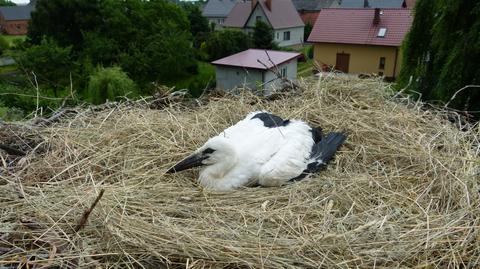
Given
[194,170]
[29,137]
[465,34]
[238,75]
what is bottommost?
[238,75]

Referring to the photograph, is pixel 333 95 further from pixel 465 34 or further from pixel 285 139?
pixel 465 34

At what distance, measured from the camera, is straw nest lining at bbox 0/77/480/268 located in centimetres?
149

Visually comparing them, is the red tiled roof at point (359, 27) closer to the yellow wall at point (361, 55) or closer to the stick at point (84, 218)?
the yellow wall at point (361, 55)

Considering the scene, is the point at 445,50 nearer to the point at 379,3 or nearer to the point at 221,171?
the point at 221,171

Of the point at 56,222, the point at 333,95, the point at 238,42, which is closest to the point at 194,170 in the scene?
the point at 56,222

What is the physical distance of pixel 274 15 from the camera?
25188 mm

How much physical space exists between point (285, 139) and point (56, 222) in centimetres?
135

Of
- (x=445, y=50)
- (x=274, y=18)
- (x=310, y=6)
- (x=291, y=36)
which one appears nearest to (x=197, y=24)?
(x=274, y=18)

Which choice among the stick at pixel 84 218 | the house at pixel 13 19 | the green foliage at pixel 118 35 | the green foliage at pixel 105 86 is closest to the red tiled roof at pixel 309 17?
the green foliage at pixel 118 35

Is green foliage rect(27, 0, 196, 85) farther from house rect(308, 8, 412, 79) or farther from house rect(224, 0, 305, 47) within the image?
house rect(224, 0, 305, 47)

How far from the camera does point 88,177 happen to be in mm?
2201

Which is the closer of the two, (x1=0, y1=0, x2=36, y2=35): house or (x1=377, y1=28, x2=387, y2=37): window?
(x1=377, y1=28, x2=387, y2=37): window

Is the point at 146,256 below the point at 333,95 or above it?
below

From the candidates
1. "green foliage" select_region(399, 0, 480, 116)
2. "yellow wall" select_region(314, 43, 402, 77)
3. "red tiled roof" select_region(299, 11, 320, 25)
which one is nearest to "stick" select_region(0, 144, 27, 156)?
"green foliage" select_region(399, 0, 480, 116)
